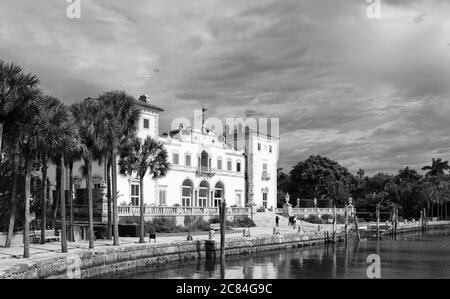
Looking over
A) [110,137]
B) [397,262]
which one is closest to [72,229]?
[110,137]

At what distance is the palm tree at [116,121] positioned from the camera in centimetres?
3070

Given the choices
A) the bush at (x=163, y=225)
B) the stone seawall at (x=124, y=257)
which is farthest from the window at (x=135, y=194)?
the stone seawall at (x=124, y=257)

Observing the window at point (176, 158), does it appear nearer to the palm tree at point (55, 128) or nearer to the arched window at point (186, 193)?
the arched window at point (186, 193)

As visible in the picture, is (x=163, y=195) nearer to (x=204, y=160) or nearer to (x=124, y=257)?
(x=204, y=160)

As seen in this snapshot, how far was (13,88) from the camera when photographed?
915 inches

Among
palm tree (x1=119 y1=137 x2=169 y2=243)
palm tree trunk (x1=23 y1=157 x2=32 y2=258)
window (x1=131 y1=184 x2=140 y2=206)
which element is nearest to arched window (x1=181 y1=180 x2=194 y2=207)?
window (x1=131 y1=184 x2=140 y2=206)

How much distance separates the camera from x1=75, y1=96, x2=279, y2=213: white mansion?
5338cm

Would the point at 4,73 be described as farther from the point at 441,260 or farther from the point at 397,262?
the point at 441,260

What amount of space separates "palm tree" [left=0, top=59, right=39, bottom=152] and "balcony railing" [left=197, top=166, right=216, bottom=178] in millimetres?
36797

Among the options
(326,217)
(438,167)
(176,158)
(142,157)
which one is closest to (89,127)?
(142,157)

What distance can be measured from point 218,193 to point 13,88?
41796 mm

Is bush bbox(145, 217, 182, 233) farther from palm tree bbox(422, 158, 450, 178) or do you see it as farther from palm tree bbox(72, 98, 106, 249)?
palm tree bbox(422, 158, 450, 178)

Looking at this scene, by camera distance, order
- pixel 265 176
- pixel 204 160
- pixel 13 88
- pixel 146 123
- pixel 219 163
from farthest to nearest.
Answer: pixel 265 176
pixel 219 163
pixel 204 160
pixel 146 123
pixel 13 88
